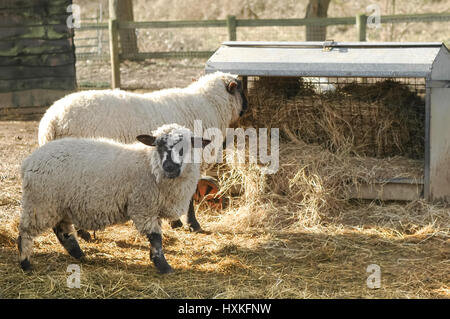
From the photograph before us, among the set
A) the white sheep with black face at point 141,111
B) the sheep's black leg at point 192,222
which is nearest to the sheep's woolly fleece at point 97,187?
the white sheep with black face at point 141,111

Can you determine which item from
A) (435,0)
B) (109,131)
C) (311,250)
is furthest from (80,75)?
(435,0)

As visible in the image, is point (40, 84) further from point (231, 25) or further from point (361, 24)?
point (361, 24)

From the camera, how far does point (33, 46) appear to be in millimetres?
11328

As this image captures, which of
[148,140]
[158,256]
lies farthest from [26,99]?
[158,256]

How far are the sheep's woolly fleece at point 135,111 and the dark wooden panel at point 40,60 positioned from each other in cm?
527

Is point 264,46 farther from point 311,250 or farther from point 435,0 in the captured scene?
point 435,0

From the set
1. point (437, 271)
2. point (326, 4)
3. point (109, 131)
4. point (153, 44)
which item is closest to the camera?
point (437, 271)

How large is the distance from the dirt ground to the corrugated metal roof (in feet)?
4.82

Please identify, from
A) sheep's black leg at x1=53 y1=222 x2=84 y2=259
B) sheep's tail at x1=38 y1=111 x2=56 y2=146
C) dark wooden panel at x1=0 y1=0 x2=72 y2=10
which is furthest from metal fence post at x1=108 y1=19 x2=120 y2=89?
sheep's black leg at x1=53 y1=222 x2=84 y2=259

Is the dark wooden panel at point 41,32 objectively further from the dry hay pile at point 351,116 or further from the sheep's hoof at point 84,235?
the sheep's hoof at point 84,235

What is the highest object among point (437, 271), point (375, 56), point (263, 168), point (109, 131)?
point (375, 56)

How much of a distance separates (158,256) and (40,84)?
7.30m

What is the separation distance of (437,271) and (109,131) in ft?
10.9

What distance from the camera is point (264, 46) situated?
7.59 m
